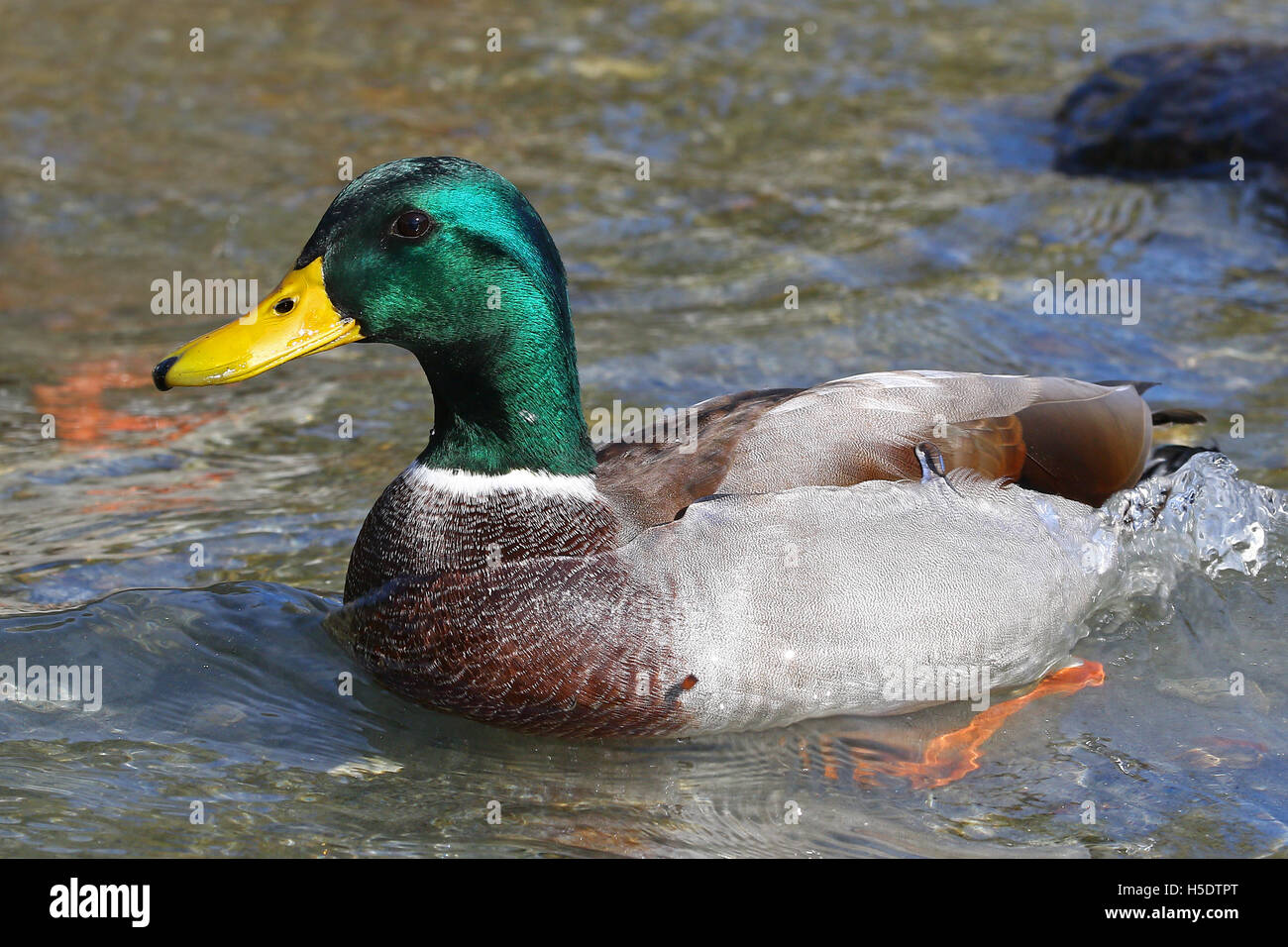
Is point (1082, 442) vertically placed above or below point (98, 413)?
below

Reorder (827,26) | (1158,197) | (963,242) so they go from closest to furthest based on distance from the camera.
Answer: (963,242) < (1158,197) < (827,26)

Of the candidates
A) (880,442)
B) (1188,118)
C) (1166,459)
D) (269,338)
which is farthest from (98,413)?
(1188,118)

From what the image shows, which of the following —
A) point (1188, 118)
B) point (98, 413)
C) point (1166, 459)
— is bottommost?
point (1166, 459)

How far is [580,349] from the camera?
724cm

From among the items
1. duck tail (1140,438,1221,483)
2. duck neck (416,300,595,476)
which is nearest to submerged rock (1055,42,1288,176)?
duck tail (1140,438,1221,483)

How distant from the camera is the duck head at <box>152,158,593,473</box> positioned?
13.8 ft

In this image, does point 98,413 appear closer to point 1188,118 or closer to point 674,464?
point 674,464

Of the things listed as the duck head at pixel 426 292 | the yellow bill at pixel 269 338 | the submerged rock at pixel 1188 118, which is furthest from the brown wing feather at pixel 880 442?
the submerged rock at pixel 1188 118

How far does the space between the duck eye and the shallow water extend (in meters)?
1.35

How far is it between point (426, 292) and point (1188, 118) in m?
6.42

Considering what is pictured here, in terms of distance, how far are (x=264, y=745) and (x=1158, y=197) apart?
621 centimetres

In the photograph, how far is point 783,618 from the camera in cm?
429
